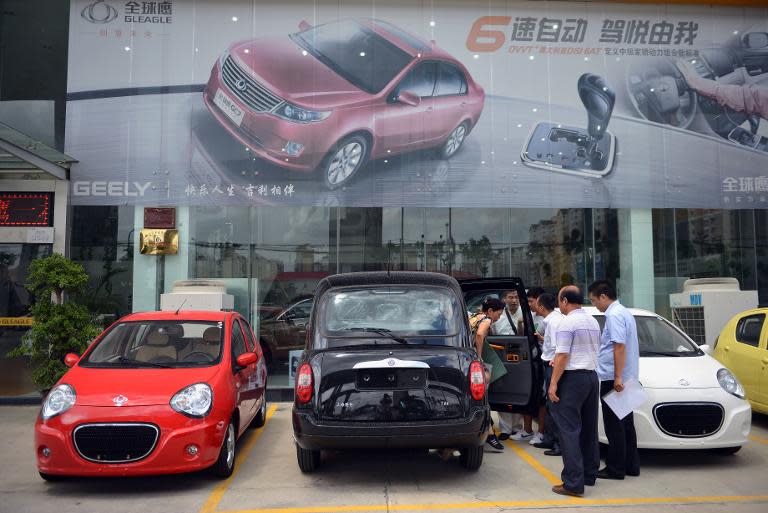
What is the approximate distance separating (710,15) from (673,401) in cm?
1082

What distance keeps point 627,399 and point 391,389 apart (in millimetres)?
2189

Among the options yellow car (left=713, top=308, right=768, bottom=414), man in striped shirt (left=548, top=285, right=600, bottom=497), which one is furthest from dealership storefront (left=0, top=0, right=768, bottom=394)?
man in striped shirt (left=548, top=285, right=600, bottom=497)

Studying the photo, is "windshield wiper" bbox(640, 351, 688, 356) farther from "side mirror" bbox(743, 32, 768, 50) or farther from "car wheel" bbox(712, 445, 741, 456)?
"side mirror" bbox(743, 32, 768, 50)

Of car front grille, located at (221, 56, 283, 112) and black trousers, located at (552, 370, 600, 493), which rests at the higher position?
car front grille, located at (221, 56, 283, 112)

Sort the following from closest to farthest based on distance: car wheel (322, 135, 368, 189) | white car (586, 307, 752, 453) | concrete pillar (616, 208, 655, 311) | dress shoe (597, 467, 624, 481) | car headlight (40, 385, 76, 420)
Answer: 1. car headlight (40, 385, 76, 420)
2. dress shoe (597, 467, 624, 481)
3. white car (586, 307, 752, 453)
4. car wheel (322, 135, 368, 189)
5. concrete pillar (616, 208, 655, 311)

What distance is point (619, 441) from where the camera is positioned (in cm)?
564

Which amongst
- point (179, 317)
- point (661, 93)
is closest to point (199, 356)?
point (179, 317)

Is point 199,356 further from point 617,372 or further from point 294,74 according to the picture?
point 294,74

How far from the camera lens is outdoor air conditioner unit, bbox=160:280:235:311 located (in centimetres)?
1102

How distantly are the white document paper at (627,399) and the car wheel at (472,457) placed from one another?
127 cm

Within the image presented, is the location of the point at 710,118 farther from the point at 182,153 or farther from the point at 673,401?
the point at 182,153

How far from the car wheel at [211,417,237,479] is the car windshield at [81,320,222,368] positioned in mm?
767

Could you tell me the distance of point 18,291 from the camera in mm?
11625

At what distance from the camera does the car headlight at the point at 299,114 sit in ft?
40.9
